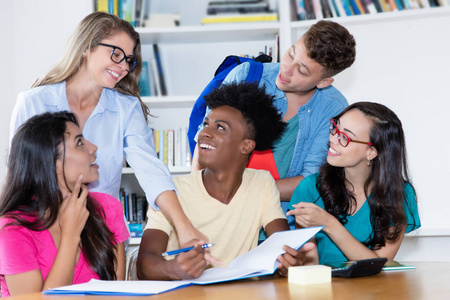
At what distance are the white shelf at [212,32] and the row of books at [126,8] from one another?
11 centimetres

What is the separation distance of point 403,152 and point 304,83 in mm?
501

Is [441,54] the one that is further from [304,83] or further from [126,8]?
[126,8]

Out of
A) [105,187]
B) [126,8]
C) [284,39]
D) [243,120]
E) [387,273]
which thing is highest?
[126,8]

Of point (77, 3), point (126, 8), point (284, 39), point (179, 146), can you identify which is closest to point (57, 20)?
point (77, 3)

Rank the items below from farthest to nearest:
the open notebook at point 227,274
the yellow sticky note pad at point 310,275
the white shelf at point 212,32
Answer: the white shelf at point 212,32 < the yellow sticky note pad at point 310,275 < the open notebook at point 227,274

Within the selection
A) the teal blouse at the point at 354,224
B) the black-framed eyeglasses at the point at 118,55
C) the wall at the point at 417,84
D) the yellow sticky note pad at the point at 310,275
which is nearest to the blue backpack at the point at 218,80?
the black-framed eyeglasses at the point at 118,55

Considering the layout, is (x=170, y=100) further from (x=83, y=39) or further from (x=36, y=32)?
(x=83, y=39)

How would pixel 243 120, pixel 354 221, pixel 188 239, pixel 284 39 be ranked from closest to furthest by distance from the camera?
pixel 188 239 → pixel 354 221 → pixel 243 120 → pixel 284 39

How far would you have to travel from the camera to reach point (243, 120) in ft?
7.36

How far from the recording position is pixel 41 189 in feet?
5.76

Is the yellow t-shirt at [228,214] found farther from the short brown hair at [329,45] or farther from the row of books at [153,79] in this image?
the row of books at [153,79]

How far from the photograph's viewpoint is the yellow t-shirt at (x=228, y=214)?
2.01m

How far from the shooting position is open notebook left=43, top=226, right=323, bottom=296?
123 centimetres

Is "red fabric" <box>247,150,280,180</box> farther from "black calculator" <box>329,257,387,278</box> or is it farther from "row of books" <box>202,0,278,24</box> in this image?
"row of books" <box>202,0,278,24</box>
